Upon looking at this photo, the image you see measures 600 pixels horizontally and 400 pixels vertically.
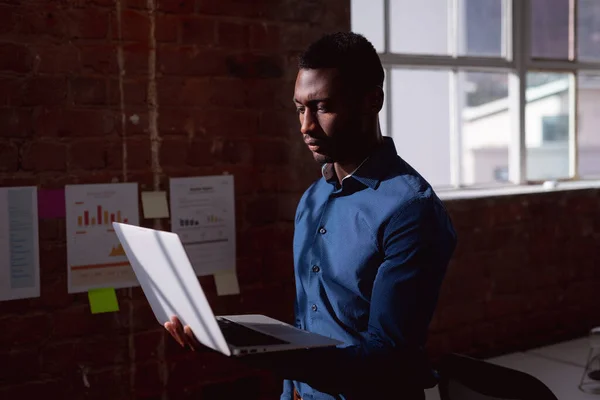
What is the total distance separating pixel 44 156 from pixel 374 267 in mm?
1251

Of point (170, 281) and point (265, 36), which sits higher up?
point (265, 36)

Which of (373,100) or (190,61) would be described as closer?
(373,100)

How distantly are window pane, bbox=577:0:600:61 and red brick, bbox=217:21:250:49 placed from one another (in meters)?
2.08

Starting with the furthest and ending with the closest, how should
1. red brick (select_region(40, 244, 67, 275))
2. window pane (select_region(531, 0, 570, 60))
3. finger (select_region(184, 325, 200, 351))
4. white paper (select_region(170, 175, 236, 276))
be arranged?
window pane (select_region(531, 0, 570, 60))
white paper (select_region(170, 175, 236, 276))
red brick (select_region(40, 244, 67, 275))
finger (select_region(184, 325, 200, 351))

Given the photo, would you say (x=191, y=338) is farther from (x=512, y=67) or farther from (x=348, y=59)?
(x=512, y=67)

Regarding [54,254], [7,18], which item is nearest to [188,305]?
[54,254]

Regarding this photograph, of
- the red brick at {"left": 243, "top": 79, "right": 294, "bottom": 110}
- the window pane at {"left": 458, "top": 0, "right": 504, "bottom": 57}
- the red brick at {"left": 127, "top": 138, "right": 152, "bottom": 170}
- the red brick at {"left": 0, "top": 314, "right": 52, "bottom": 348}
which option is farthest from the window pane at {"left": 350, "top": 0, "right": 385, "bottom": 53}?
the red brick at {"left": 0, "top": 314, "right": 52, "bottom": 348}

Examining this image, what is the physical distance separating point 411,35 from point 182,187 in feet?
4.40

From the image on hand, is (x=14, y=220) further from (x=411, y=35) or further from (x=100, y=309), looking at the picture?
(x=411, y=35)

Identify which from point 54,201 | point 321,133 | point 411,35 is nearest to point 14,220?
point 54,201

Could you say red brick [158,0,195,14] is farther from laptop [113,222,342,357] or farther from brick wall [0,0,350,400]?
laptop [113,222,342,357]

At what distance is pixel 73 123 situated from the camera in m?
2.45

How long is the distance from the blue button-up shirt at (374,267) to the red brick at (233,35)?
1.00 meters

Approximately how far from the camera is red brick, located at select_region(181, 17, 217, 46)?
2.61 meters
